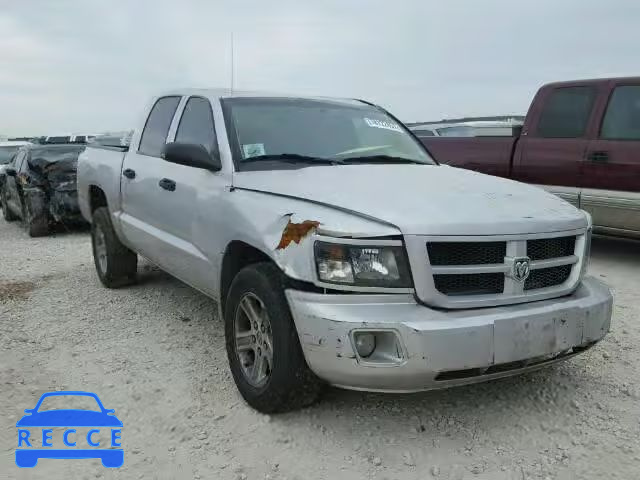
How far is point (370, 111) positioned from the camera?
15.1 ft

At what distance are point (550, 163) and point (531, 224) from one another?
4.26 meters

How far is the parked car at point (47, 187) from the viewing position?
9.89 meters

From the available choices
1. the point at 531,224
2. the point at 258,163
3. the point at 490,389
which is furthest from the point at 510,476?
the point at 258,163

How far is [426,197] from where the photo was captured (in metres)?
3.00

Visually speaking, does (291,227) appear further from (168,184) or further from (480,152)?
(480,152)

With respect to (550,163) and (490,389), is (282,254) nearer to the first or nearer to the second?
(490,389)

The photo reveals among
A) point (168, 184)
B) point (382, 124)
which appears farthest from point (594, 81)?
point (168, 184)

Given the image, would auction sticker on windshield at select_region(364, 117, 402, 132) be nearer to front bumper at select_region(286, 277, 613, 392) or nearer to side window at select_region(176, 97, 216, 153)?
side window at select_region(176, 97, 216, 153)

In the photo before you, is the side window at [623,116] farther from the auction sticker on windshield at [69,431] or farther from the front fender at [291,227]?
the auction sticker on windshield at [69,431]

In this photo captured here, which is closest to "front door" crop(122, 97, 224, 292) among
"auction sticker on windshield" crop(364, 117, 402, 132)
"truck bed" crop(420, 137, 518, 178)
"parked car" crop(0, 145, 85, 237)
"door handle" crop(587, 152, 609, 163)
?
"auction sticker on windshield" crop(364, 117, 402, 132)

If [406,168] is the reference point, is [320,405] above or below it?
below

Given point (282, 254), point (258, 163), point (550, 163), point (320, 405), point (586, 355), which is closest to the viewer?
point (282, 254)

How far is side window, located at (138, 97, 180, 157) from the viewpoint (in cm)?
473

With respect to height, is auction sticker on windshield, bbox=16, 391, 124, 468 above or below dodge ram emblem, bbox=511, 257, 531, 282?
below
